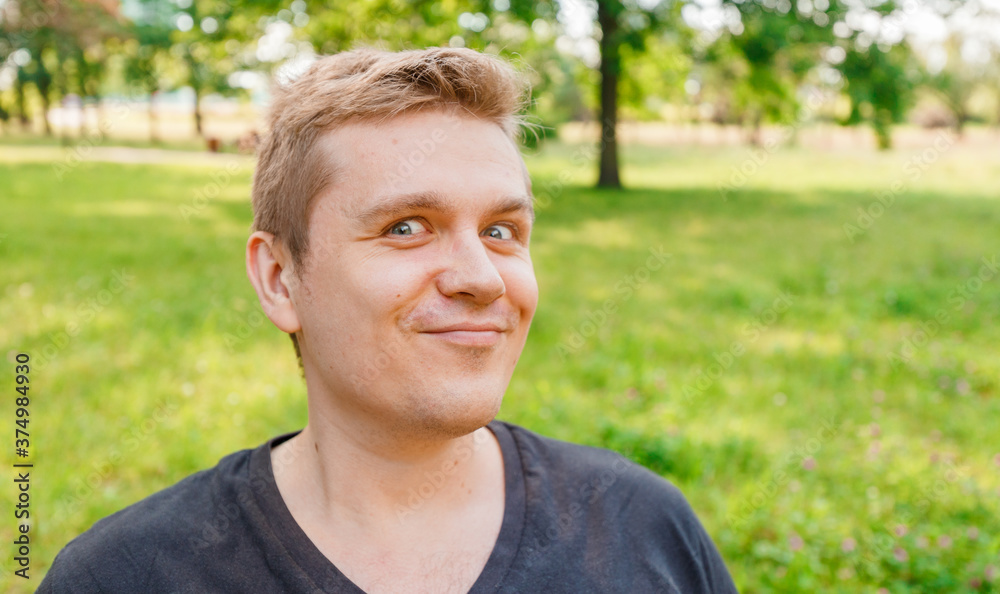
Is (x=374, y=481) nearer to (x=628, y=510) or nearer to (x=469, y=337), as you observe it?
(x=469, y=337)

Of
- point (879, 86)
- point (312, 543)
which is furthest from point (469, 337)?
point (879, 86)

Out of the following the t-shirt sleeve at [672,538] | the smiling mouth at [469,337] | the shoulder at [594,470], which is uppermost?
the smiling mouth at [469,337]

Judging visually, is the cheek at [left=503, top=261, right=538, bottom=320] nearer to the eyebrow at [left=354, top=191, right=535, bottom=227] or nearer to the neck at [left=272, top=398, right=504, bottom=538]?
the eyebrow at [left=354, top=191, right=535, bottom=227]

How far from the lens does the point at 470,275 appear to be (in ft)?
4.99

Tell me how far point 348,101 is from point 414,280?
0.44m

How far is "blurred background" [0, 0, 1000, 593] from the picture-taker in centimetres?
391

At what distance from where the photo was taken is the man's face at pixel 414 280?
1.52 m

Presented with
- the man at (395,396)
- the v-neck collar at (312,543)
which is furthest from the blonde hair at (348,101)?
the v-neck collar at (312,543)

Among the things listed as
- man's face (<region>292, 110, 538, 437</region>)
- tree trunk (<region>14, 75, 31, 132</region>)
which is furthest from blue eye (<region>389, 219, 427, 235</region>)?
tree trunk (<region>14, 75, 31, 132</region>)

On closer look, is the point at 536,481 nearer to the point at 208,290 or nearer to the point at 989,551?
the point at 989,551

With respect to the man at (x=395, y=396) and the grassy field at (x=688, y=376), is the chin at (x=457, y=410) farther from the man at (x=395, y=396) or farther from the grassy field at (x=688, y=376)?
the grassy field at (x=688, y=376)

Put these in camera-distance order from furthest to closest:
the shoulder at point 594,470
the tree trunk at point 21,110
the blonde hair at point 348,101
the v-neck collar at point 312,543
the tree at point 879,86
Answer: the tree trunk at point 21,110, the tree at point 879,86, the shoulder at point 594,470, the blonde hair at point 348,101, the v-neck collar at point 312,543

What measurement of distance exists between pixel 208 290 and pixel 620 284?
478 centimetres

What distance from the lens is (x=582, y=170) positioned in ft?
80.4
